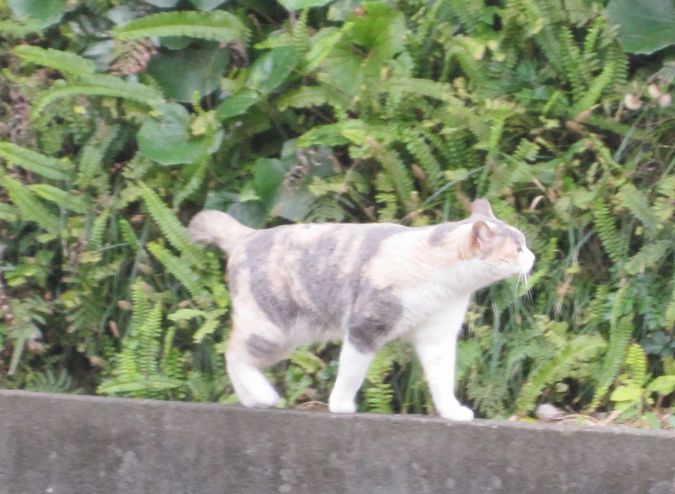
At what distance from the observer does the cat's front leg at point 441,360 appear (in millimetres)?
3609

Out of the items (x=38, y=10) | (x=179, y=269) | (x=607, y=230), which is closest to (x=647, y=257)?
(x=607, y=230)

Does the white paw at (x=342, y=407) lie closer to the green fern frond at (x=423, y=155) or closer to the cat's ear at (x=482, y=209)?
the cat's ear at (x=482, y=209)

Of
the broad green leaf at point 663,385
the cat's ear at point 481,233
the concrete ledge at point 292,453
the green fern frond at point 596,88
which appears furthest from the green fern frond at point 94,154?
the broad green leaf at point 663,385

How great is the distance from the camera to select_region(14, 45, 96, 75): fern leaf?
5188 mm

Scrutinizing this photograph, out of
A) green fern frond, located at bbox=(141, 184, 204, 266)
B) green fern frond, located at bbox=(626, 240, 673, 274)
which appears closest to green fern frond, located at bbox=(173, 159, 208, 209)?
green fern frond, located at bbox=(141, 184, 204, 266)

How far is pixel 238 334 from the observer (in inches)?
146

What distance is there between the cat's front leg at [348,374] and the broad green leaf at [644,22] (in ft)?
8.26

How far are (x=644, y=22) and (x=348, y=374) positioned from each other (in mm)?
2778

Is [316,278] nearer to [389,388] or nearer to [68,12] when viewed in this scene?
[389,388]

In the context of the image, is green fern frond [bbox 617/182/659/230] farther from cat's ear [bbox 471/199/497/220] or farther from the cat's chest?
the cat's chest

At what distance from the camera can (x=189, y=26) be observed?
522 cm

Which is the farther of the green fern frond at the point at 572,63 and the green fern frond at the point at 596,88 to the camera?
the green fern frond at the point at 572,63

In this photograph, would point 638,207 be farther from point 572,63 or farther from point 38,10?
point 38,10

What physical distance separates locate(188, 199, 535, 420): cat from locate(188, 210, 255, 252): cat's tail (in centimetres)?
10
